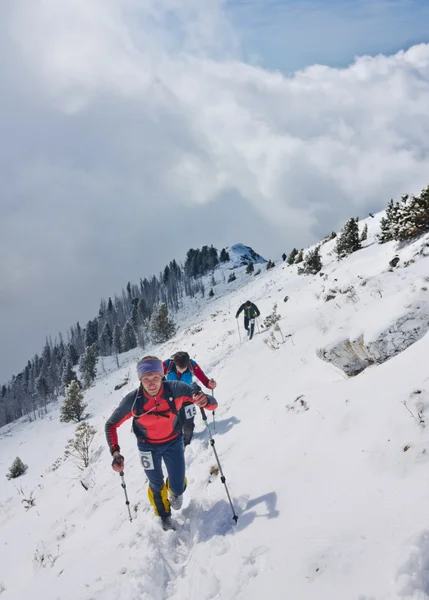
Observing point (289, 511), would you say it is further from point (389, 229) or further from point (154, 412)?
point (389, 229)

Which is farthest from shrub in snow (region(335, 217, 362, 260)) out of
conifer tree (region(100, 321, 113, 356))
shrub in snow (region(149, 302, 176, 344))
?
conifer tree (region(100, 321, 113, 356))

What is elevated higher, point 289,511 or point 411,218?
point 411,218

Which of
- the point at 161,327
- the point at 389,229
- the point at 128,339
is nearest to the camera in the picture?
the point at 389,229

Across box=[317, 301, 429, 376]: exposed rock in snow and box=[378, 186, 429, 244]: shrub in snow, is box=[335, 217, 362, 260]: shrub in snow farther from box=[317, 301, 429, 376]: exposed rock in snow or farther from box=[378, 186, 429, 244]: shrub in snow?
box=[317, 301, 429, 376]: exposed rock in snow

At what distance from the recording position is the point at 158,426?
492cm

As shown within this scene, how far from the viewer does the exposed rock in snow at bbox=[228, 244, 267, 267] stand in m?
141

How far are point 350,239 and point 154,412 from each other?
26.2 metres

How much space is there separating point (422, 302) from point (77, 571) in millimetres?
6931

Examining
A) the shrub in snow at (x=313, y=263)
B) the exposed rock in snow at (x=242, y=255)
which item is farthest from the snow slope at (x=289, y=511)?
the exposed rock in snow at (x=242, y=255)

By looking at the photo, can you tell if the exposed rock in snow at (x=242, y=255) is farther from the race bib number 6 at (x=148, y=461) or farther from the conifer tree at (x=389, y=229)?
the race bib number 6 at (x=148, y=461)

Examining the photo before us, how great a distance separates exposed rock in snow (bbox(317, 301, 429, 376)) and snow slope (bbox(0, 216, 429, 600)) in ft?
0.68

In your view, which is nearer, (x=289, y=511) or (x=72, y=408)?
(x=289, y=511)

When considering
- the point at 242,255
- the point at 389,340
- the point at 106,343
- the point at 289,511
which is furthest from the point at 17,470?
the point at 242,255

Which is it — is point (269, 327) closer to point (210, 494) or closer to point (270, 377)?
point (270, 377)
